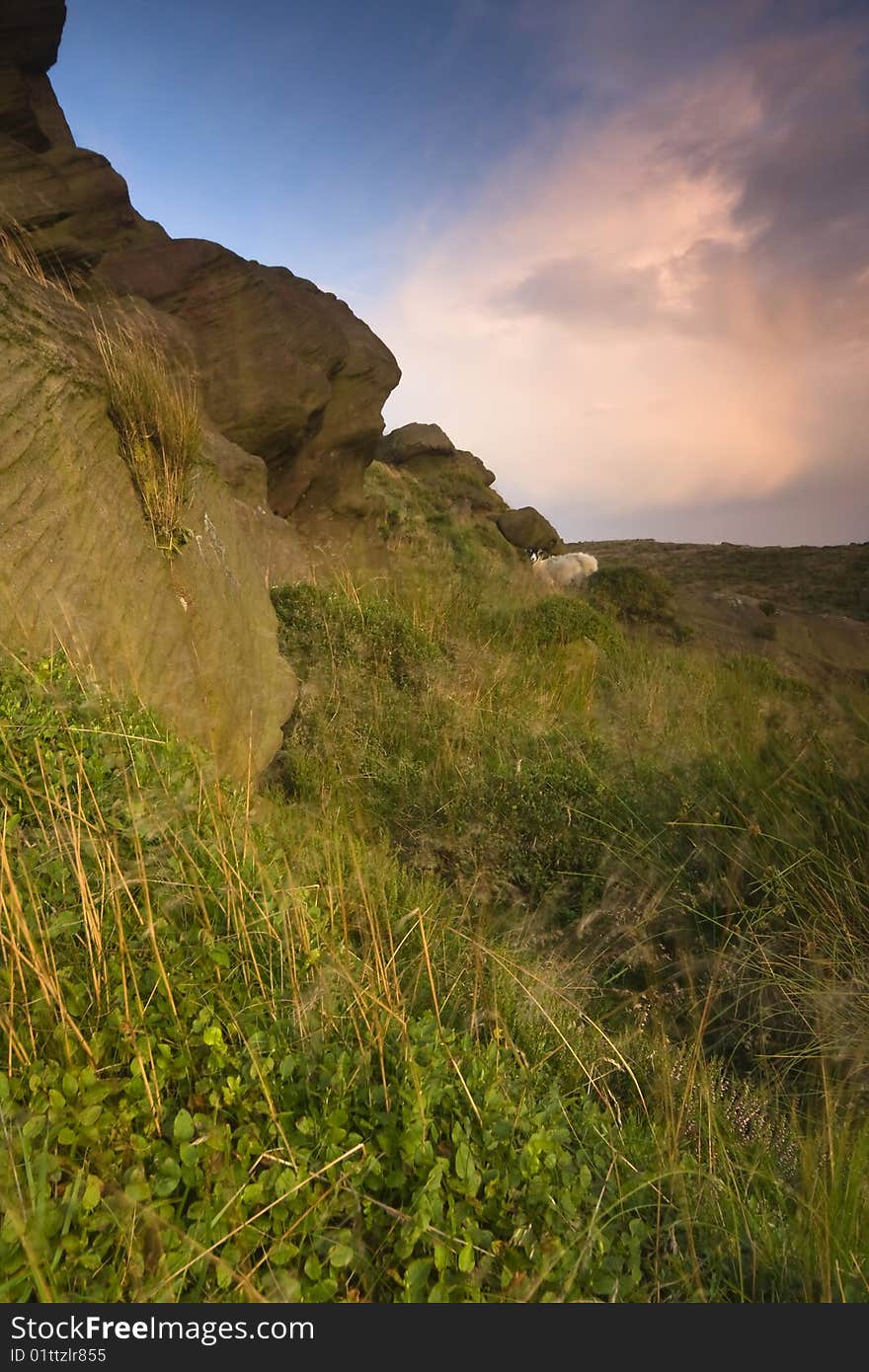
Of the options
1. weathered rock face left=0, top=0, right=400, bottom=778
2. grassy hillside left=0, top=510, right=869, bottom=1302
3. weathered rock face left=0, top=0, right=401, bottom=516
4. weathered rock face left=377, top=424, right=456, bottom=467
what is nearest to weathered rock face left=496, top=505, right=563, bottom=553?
weathered rock face left=377, top=424, right=456, bottom=467

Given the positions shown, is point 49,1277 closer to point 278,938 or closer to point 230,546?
point 278,938

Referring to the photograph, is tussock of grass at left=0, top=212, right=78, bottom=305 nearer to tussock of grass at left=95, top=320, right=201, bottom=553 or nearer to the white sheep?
tussock of grass at left=95, top=320, right=201, bottom=553

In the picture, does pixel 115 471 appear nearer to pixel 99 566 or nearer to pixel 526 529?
pixel 99 566

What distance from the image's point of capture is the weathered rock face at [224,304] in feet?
29.9

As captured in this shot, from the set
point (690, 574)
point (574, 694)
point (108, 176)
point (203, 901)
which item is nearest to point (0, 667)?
point (203, 901)

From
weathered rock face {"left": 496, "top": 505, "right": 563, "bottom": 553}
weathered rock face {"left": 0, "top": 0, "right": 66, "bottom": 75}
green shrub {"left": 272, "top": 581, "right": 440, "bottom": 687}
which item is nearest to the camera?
green shrub {"left": 272, "top": 581, "right": 440, "bottom": 687}

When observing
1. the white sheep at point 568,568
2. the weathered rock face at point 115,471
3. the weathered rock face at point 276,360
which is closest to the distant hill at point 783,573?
the white sheep at point 568,568

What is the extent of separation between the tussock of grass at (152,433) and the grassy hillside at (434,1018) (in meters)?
1.45

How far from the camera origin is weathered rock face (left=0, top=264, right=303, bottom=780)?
3850 mm

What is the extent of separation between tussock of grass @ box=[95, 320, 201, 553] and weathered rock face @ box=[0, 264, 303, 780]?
0.28ft

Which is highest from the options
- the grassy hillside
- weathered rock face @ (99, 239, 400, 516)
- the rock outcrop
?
the rock outcrop

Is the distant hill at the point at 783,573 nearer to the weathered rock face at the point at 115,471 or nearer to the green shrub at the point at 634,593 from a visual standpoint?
the green shrub at the point at 634,593

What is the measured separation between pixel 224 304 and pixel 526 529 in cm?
1913

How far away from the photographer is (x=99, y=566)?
420 centimetres
